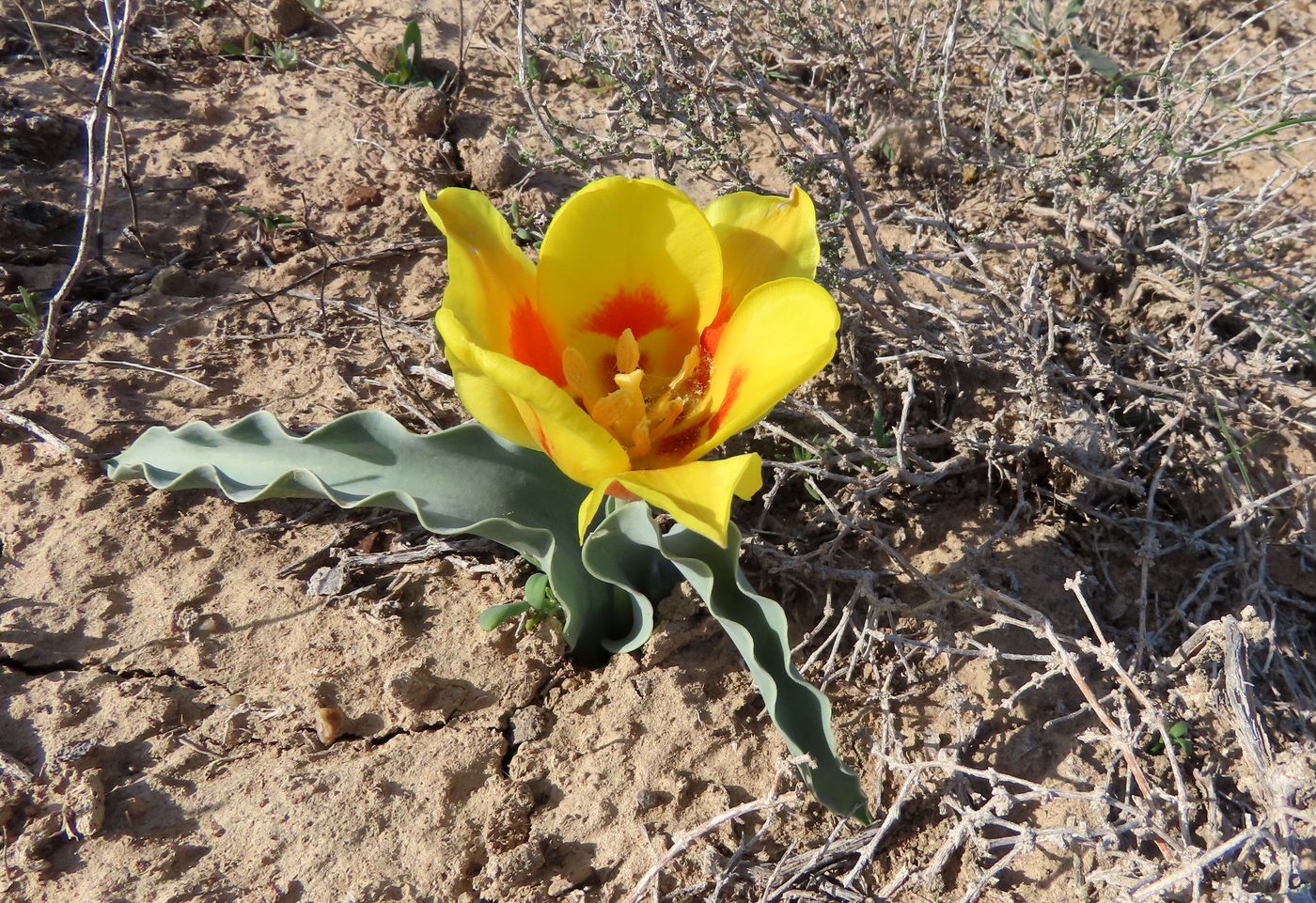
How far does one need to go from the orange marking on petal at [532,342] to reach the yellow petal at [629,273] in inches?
0.9

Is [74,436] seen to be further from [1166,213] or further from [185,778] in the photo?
[1166,213]

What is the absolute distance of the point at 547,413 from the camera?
146cm

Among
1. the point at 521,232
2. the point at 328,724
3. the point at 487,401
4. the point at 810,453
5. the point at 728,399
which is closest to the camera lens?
the point at 487,401

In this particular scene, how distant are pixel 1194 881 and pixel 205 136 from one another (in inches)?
148

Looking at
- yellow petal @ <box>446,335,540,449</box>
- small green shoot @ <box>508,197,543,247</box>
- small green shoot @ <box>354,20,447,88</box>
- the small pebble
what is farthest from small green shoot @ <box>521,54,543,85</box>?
the small pebble

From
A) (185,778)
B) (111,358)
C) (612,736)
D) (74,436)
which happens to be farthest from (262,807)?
(111,358)

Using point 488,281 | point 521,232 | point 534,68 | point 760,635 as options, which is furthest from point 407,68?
point 760,635

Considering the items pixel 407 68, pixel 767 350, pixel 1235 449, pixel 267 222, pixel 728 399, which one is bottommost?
pixel 267 222

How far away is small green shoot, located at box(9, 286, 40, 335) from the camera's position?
2.69 meters

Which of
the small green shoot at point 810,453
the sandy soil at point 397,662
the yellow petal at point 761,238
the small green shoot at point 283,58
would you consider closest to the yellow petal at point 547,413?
the yellow petal at point 761,238

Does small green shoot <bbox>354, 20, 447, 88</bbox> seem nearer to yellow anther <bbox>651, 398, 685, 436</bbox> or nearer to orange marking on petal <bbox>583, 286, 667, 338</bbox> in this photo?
orange marking on petal <bbox>583, 286, 667, 338</bbox>

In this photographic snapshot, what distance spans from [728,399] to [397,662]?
108 centimetres

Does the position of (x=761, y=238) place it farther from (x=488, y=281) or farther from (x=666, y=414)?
(x=488, y=281)

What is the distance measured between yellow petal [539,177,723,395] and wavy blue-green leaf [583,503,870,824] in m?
0.34
